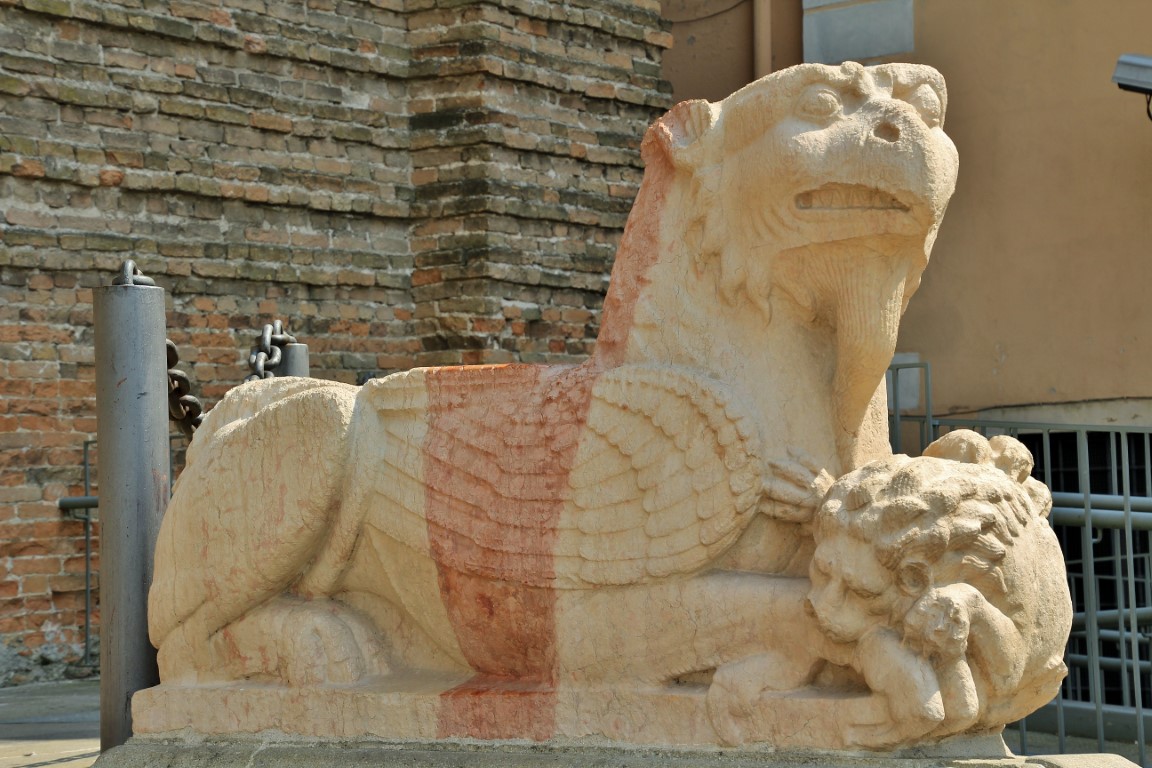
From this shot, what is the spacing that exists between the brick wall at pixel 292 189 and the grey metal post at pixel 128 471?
9.58ft

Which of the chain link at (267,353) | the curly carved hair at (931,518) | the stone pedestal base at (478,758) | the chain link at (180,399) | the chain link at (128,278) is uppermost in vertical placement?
the chain link at (128,278)

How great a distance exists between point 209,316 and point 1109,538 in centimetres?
430

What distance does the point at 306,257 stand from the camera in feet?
25.8

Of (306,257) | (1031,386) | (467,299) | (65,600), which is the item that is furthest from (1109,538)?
(65,600)

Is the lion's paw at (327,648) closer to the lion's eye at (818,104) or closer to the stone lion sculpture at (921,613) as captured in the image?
the stone lion sculpture at (921,613)

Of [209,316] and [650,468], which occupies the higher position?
[209,316]

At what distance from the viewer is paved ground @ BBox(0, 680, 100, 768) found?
15.5 ft

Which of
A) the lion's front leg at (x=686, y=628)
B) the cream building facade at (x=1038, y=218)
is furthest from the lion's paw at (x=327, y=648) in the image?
the cream building facade at (x=1038, y=218)

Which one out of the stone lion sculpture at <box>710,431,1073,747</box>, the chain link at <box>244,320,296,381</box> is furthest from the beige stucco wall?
the stone lion sculpture at <box>710,431,1073,747</box>

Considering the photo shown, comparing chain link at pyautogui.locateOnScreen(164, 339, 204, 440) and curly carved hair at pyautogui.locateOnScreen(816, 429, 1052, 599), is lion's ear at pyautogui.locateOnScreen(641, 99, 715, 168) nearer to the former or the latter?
curly carved hair at pyautogui.locateOnScreen(816, 429, 1052, 599)

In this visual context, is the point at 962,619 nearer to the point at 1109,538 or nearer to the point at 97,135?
the point at 1109,538

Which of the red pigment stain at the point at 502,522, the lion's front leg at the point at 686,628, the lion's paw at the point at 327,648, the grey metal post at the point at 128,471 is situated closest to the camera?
the lion's front leg at the point at 686,628

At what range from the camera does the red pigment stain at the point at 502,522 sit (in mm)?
3211

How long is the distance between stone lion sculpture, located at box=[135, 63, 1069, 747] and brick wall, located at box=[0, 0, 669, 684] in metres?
3.67
